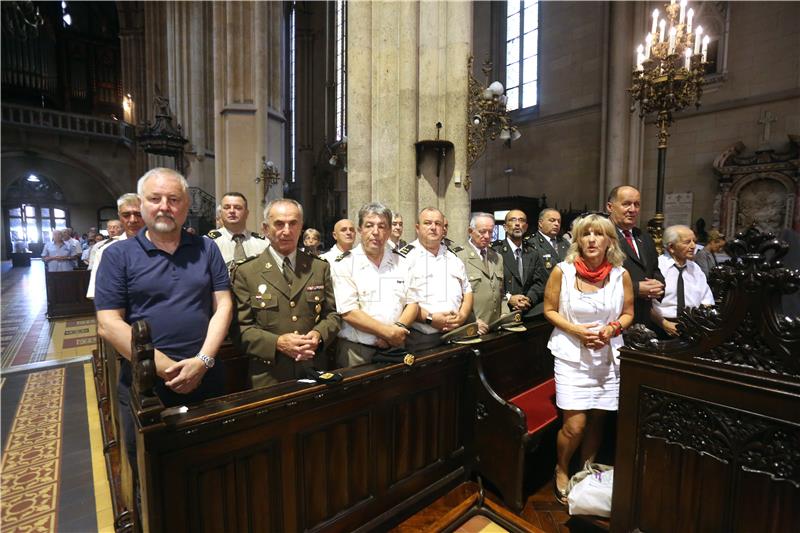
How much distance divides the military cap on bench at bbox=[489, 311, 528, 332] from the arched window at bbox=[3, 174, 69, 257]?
24.7 metres

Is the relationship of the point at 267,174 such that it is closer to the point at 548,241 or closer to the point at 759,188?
the point at 548,241

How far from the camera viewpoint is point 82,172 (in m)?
19.8

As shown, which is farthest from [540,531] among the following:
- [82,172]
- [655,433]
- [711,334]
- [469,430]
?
[82,172]

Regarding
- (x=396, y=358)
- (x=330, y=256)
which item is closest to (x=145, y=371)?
(x=396, y=358)

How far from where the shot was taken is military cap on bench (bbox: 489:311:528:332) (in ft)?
9.30

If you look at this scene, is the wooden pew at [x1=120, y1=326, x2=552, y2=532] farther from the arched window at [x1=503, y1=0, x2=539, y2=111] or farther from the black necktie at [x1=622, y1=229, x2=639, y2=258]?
the arched window at [x1=503, y1=0, x2=539, y2=111]

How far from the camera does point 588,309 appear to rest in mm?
2307

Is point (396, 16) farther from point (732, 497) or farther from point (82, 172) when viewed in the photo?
point (82, 172)

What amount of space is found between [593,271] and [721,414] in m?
0.93

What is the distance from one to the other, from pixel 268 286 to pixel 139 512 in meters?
1.13

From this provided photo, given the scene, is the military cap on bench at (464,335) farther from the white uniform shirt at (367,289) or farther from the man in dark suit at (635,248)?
the man in dark suit at (635,248)

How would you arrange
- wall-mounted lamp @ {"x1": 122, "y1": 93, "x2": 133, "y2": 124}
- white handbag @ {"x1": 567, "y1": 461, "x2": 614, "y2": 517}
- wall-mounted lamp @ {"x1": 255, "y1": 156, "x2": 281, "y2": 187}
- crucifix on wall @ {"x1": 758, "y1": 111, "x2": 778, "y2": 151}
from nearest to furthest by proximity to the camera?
white handbag @ {"x1": 567, "y1": 461, "x2": 614, "y2": 517} < crucifix on wall @ {"x1": 758, "y1": 111, "x2": 778, "y2": 151} < wall-mounted lamp @ {"x1": 255, "y1": 156, "x2": 281, "y2": 187} < wall-mounted lamp @ {"x1": 122, "y1": 93, "x2": 133, "y2": 124}

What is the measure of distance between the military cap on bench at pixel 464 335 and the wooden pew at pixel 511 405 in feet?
0.26

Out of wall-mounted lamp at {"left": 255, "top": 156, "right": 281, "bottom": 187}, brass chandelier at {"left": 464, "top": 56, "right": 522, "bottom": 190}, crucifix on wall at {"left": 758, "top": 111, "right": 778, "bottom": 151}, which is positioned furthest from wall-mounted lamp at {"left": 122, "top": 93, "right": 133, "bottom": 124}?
crucifix on wall at {"left": 758, "top": 111, "right": 778, "bottom": 151}
